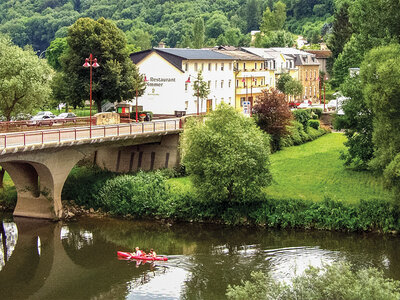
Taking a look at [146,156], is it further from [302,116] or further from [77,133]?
[302,116]

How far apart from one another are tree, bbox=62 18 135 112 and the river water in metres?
22.9

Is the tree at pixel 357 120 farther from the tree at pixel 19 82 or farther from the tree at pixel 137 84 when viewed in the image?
the tree at pixel 19 82

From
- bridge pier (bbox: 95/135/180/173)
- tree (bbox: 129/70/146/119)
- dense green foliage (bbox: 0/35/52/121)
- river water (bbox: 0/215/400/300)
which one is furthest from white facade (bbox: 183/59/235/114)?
river water (bbox: 0/215/400/300)

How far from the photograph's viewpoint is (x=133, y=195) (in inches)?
2179

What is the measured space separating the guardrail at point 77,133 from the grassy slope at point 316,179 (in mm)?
5105

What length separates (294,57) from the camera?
117 meters

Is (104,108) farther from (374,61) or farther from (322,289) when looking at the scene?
(322,289)

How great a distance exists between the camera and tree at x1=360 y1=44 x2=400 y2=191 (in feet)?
154

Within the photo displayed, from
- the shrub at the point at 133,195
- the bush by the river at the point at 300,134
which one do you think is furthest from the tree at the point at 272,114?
the shrub at the point at 133,195

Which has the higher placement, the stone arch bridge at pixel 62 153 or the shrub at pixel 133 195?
the stone arch bridge at pixel 62 153

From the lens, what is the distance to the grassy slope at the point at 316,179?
54.3 meters

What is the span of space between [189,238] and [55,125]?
16.4 meters

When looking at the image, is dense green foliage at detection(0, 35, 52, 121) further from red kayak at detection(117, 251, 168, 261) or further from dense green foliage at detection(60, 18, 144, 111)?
red kayak at detection(117, 251, 168, 261)

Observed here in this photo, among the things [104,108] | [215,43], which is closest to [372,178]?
[104,108]
